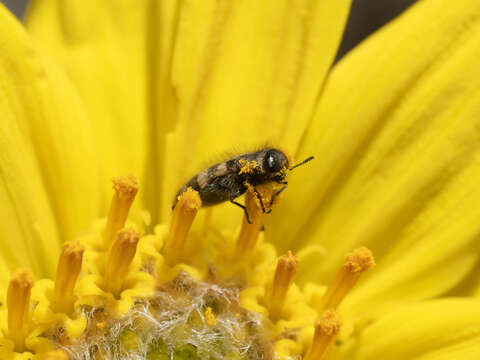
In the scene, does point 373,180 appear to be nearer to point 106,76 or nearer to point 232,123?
point 232,123

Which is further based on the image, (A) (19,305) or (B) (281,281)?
(B) (281,281)

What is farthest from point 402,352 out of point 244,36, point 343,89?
point 244,36

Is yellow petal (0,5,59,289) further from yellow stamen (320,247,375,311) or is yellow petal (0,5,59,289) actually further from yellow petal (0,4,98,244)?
yellow stamen (320,247,375,311)

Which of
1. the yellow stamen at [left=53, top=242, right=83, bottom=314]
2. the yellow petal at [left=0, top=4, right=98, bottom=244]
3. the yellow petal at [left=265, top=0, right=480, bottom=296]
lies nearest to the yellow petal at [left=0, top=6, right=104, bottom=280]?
the yellow petal at [left=0, top=4, right=98, bottom=244]

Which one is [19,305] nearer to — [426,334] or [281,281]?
[281,281]

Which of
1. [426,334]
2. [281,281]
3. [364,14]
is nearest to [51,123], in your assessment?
[281,281]
